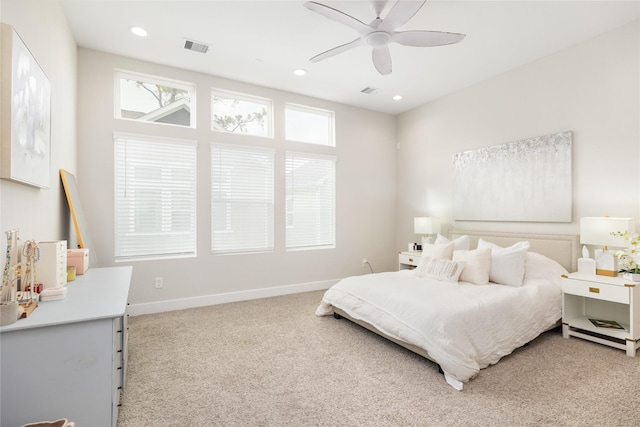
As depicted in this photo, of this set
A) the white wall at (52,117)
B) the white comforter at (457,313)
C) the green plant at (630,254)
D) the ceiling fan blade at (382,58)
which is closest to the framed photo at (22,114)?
the white wall at (52,117)

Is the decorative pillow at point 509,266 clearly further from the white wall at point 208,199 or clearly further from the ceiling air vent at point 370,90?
the ceiling air vent at point 370,90

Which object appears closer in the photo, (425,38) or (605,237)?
(425,38)

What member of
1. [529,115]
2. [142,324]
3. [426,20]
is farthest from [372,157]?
[142,324]

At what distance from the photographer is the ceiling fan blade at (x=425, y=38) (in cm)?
246

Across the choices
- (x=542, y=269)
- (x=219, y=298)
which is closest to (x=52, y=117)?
(x=219, y=298)

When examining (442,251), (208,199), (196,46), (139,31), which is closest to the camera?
(139,31)

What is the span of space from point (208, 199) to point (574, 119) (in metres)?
4.34

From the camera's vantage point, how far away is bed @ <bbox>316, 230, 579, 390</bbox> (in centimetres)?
233

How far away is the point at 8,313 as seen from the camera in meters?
1.31

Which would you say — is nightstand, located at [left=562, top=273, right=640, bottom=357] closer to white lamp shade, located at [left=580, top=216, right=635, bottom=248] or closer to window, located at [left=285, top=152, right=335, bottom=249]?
white lamp shade, located at [left=580, top=216, right=635, bottom=248]

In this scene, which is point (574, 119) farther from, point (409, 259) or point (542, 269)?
point (409, 259)

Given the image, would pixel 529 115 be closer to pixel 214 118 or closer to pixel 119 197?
pixel 214 118

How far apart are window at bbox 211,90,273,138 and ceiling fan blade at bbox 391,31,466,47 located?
97.1 inches

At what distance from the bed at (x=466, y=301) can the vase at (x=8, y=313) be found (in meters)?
2.35
